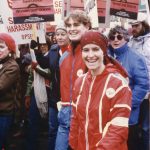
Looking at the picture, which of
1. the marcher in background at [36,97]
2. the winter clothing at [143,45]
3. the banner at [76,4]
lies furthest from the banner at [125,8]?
the marcher in background at [36,97]

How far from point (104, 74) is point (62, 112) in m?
1.46

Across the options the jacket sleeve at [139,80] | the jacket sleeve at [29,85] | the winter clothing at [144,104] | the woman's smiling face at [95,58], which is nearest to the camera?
the woman's smiling face at [95,58]

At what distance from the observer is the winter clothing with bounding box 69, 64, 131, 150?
364cm

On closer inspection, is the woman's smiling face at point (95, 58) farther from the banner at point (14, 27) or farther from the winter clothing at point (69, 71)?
the banner at point (14, 27)

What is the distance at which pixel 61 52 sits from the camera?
582cm

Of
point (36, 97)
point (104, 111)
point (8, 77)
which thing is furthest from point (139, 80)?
point (104, 111)

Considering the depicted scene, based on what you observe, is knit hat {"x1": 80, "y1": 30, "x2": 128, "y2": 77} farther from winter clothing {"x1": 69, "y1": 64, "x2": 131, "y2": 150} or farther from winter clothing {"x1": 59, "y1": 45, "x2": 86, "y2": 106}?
winter clothing {"x1": 59, "y1": 45, "x2": 86, "y2": 106}

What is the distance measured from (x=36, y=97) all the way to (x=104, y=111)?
3.10 meters

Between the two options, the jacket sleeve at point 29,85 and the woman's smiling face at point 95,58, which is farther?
the jacket sleeve at point 29,85

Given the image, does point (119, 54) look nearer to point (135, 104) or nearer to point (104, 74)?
point (135, 104)

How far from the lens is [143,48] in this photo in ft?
20.5

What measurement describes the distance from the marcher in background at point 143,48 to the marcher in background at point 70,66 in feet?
4.17

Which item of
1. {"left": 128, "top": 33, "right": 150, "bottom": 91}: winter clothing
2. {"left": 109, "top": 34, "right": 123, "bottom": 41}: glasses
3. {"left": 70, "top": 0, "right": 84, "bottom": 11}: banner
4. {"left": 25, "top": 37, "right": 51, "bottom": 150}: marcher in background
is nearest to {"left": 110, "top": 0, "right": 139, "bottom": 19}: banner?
{"left": 128, "top": 33, "right": 150, "bottom": 91}: winter clothing

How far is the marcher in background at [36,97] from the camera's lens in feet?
21.8
